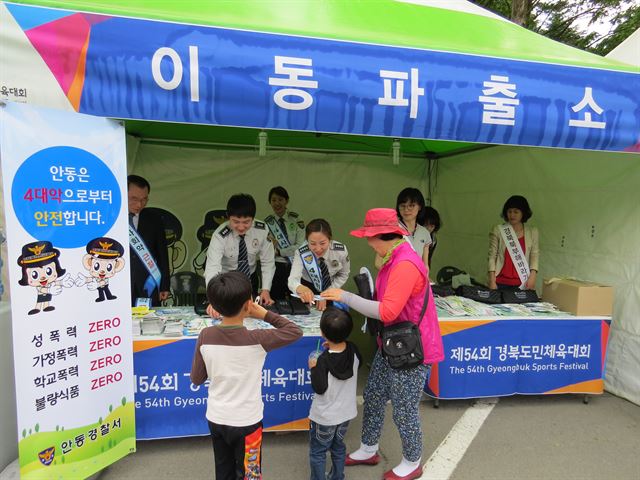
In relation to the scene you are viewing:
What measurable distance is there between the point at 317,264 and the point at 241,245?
56 cm

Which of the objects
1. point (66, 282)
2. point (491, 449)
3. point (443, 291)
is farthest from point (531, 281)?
point (66, 282)

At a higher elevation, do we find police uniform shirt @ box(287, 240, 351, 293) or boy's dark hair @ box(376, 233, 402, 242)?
boy's dark hair @ box(376, 233, 402, 242)

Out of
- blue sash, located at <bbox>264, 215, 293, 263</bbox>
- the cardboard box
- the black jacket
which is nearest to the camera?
the black jacket

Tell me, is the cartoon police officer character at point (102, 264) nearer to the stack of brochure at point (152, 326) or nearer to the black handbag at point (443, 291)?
the stack of brochure at point (152, 326)

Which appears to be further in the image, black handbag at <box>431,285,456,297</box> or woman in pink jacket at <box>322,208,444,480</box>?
black handbag at <box>431,285,456,297</box>

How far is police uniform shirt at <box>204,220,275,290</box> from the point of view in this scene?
288 cm

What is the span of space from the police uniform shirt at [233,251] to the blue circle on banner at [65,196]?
2.83ft

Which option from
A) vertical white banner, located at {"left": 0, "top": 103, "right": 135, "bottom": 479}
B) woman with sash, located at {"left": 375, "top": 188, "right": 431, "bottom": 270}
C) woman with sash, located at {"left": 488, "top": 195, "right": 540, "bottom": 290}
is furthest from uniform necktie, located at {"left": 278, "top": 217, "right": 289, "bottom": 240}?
vertical white banner, located at {"left": 0, "top": 103, "right": 135, "bottom": 479}

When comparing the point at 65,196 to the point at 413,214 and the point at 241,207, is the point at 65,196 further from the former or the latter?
the point at 413,214

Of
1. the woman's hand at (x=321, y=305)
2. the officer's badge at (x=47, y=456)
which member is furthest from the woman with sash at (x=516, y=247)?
the officer's badge at (x=47, y=456)

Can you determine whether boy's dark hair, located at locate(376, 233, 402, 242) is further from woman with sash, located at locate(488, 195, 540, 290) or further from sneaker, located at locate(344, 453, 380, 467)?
woman with sash, located at locate(488, 195, 540, 290)

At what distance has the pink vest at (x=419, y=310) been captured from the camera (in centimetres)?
200

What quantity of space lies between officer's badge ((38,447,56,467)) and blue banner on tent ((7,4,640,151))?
61.7 inches

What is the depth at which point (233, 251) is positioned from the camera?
2.97 metres
